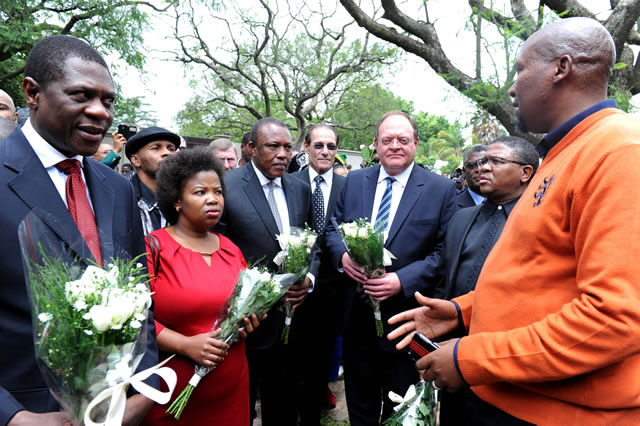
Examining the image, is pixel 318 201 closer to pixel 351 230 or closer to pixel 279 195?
pixel 279 195

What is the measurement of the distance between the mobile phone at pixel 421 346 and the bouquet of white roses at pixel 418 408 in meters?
0.25

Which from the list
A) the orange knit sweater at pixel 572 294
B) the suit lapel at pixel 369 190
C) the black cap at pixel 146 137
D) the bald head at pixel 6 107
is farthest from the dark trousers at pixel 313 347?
the bald head at pixel 6 107

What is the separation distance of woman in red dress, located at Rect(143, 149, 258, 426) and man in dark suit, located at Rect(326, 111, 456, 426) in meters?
1.22

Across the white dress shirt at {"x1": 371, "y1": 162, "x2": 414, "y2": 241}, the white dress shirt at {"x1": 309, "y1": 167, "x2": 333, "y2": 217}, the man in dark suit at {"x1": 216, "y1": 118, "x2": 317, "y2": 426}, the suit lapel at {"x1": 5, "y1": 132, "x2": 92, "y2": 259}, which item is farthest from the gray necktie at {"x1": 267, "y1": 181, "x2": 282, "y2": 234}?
the suit lapel at {"x1": 5, "y1": 132, "x2": 92, "y2": 259}

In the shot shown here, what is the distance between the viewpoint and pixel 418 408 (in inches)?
91.7

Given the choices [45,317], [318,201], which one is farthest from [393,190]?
[45,317]

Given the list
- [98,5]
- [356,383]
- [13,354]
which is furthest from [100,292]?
[98,5]

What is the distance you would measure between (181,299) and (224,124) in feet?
85.5

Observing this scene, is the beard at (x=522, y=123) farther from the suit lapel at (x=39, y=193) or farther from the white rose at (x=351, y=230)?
the suit lapel at (x=39, y=193)

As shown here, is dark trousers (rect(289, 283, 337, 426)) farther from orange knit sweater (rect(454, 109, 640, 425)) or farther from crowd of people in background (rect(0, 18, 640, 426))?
orange knit sweater (rect(454, 109, 640, 425))

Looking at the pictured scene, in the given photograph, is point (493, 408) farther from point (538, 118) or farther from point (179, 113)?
point (179, 113)

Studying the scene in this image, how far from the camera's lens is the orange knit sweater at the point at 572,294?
145cm

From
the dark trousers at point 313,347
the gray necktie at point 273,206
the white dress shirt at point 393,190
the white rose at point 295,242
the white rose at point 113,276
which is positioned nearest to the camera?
the white rose at point 113,276

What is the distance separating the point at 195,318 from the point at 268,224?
1.38 m
